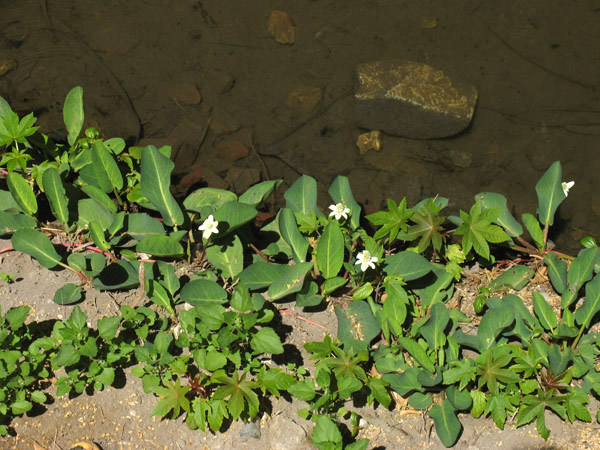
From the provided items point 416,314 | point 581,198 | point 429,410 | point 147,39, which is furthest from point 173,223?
point 581,198

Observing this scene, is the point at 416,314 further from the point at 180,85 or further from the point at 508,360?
the point at 180,85

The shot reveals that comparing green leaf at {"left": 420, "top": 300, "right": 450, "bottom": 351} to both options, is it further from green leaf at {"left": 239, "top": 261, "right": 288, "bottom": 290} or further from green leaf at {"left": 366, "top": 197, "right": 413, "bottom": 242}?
green leaf at {"left": 239, "top": 261, "right": 288, "bottom": 290}

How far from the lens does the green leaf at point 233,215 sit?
303 centimetres

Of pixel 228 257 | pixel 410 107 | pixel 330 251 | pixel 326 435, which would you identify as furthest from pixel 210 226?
pixel 410 107

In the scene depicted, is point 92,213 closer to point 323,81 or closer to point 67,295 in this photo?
point 67,295

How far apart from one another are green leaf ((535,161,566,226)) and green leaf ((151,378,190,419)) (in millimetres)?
2324

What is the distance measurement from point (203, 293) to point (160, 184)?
2.33 ft

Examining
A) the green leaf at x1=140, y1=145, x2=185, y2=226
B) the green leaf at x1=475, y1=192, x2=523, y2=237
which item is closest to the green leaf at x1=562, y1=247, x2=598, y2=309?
the green leaf at x1=475, y1=192, x2=523, y2=237

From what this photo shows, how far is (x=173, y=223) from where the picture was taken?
324cm

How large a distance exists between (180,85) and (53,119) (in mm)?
1080

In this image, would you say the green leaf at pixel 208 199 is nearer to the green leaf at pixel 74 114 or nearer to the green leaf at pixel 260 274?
the green leaf at pixel 260 274

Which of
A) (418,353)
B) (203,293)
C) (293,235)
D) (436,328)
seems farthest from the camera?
(293,235)

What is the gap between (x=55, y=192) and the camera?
123 inches

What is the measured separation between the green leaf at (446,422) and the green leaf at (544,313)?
70 cm
